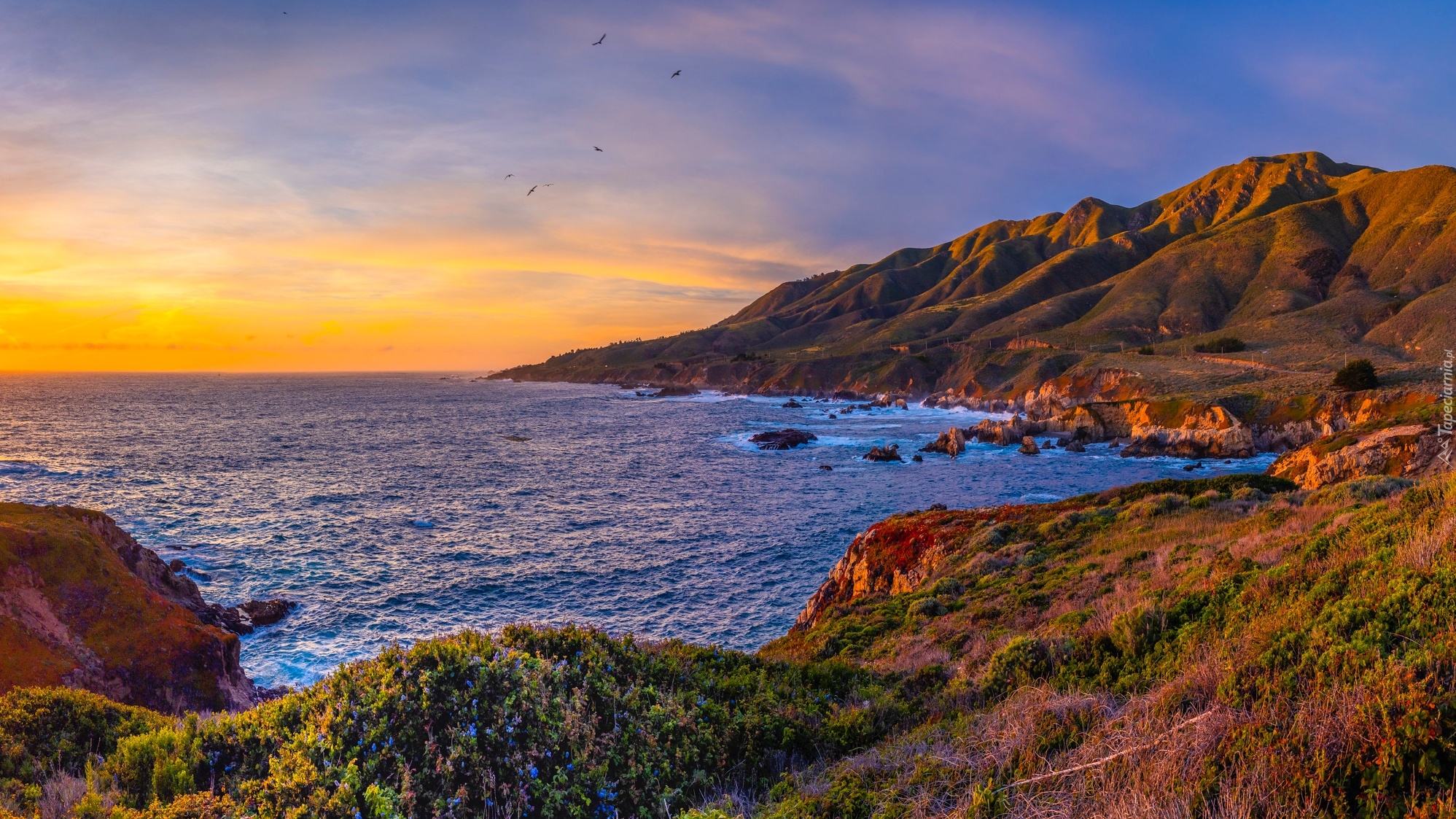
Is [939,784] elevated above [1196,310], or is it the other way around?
[1196,310]

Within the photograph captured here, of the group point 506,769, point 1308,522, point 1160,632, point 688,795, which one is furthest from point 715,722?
point 1308,522

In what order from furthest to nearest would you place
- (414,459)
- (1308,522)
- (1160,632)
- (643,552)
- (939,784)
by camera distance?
(414,459) < (643,552) < (1308,522) < (1160,632) < (939,784)

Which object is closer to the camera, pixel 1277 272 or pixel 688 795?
pixel 688 795

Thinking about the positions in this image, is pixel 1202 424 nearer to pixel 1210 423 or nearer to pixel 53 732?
pixel 1210 423

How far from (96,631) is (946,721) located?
65.6 feet

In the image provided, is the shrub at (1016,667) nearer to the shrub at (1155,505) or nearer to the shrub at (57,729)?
the shrub at (57,729)

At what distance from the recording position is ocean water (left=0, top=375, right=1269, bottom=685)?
25.5 m

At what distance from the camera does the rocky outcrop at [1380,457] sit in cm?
2912

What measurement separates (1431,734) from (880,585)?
18.3 metres

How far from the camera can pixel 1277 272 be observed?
14500 centimetres

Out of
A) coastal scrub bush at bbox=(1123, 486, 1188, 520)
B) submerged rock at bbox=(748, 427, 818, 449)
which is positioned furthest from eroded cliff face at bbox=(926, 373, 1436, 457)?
coastal scrub bush at bbox=(1123, 486, 1188, 520)

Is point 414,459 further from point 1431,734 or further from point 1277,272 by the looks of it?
point 1277,272

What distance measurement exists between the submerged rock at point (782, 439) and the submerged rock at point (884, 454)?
12.0 metres

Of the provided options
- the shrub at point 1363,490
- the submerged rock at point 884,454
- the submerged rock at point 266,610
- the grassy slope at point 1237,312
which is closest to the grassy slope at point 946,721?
the shrub at point 1363,490
